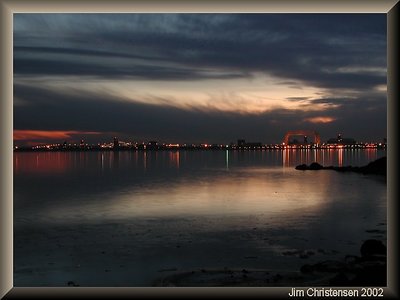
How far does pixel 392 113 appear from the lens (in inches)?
132

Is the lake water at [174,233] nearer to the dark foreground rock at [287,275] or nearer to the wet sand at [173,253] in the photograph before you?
the wet sand at [173,253]

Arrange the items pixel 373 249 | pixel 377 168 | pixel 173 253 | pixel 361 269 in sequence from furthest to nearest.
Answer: pixel 377 168 < pixel 173 253 < pixel 373 249 < pixel 361 269

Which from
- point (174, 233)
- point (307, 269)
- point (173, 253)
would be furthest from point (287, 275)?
point (174, 233)

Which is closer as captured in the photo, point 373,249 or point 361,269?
point 361,269

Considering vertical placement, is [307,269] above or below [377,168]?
below

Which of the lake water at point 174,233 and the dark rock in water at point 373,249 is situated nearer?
the dark rock in water at point 373,249

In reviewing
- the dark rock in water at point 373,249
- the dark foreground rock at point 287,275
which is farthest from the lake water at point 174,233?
the dark rock in water at point 373,249

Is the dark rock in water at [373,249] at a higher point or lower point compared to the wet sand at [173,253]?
higher

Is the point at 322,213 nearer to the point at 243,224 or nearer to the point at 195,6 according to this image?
the point at 243,224

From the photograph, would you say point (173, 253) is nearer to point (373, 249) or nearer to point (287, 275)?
point (287, 275)

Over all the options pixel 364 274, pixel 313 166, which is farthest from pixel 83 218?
pixel 313 166

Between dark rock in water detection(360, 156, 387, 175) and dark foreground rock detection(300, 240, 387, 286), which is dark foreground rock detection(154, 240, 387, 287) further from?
dark rock in water detection(360, 156, 387, 175)

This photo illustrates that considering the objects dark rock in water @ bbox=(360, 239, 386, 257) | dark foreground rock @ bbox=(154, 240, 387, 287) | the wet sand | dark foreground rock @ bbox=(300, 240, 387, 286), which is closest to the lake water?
the wet sand

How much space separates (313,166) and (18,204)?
19.6m
